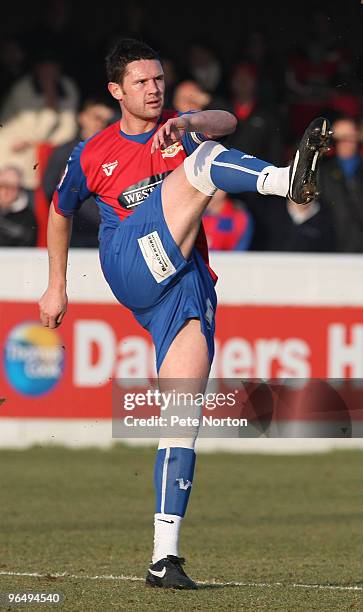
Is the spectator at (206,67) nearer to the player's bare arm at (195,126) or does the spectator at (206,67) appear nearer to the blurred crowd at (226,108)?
the blurred crowd at (226,108)

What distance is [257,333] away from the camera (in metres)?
13.1

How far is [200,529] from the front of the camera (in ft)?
31.3

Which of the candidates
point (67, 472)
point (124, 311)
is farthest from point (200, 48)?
point (67, 472)

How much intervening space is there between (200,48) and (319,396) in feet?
18.0

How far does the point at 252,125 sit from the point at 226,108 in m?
0.59

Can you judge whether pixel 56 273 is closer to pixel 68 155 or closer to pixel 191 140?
pixel 191 140

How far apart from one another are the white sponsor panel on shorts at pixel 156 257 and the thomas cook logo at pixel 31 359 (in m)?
6.30

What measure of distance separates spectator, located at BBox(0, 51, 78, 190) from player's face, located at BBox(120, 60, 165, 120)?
809 cm

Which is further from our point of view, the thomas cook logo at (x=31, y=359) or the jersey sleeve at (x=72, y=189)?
the thomas cook logo at (x=31, y=359)

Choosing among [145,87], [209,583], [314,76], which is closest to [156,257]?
[145,87]

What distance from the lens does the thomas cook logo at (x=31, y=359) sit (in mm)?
12961

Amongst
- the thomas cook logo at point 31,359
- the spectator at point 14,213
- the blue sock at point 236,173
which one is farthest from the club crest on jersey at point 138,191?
the spectator at point 14,213

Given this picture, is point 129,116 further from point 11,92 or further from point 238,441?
point 11,92

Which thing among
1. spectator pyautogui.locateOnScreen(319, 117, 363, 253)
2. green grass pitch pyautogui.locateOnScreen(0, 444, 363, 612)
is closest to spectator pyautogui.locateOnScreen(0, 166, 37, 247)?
green grass pitch pyautogui.locateOnScreen(0, 444, 363, 612)
